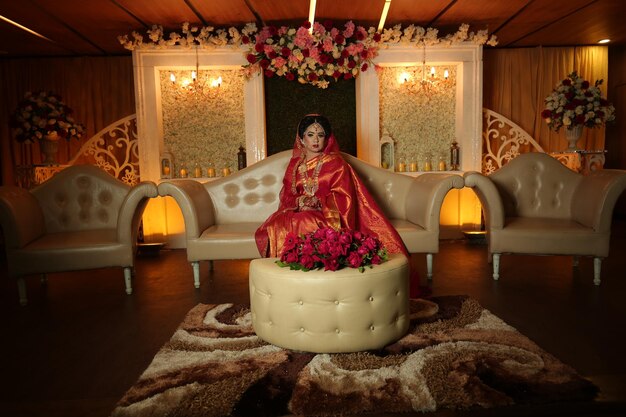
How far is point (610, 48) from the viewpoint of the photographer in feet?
27.2

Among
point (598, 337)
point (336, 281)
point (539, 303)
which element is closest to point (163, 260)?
point (336, 281)

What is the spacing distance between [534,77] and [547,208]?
4552 millimetres

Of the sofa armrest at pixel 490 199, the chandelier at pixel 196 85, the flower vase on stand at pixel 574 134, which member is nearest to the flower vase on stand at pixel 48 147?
the chandelier at pixel 196 85

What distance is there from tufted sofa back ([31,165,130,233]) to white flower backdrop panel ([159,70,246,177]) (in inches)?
74.2

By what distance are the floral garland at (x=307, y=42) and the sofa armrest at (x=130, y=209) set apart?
2651 millimetres

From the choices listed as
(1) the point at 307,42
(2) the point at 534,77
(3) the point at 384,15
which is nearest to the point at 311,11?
(1) the point at 307,42

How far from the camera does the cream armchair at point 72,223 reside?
12.2ft

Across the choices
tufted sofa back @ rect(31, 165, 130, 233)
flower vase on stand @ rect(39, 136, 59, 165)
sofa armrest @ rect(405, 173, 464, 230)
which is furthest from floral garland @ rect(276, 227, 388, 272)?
flower vase on stand @ rect(39, 136, 59, 165)

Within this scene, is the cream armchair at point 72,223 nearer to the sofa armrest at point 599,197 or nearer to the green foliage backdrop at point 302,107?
the green foliage backdrop at point 302,107

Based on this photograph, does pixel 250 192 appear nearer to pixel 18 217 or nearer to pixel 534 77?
pixel 18 217

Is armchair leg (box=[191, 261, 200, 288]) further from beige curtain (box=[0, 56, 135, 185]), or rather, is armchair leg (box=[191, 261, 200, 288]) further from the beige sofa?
beige curtain (box=[0, 56, 135, 185])

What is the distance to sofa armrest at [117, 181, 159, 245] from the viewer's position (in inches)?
153

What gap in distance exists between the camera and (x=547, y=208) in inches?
184

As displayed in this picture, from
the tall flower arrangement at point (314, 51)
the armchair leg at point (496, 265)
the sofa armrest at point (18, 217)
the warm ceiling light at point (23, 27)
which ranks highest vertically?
the warm ceiling light at point (23, 27)
